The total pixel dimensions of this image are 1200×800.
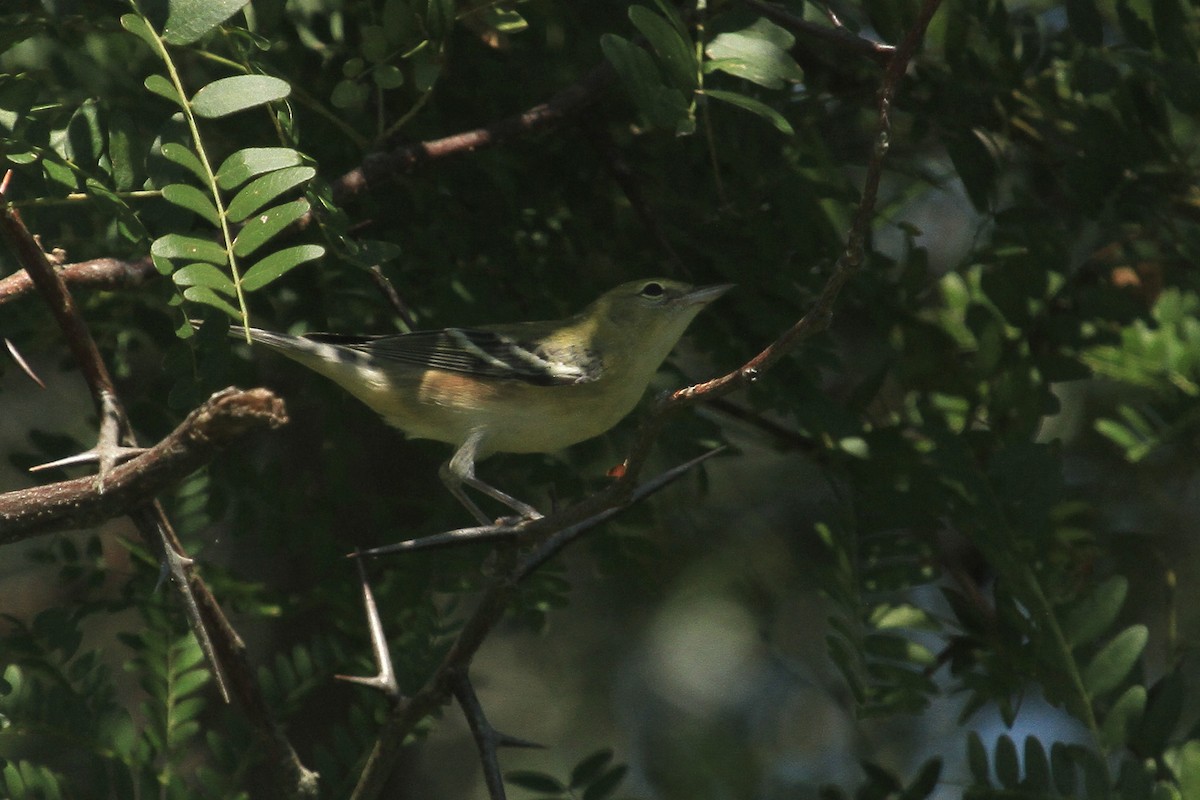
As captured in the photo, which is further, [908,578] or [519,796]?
[519,796]

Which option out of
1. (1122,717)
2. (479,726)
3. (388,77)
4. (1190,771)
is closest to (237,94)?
(388,77)

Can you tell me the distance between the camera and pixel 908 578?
3.32 meters

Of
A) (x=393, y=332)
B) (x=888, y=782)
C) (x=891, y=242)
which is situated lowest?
(x=888, y=782)

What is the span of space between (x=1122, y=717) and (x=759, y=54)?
1.74 meters

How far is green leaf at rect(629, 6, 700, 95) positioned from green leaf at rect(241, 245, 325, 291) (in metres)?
0.82

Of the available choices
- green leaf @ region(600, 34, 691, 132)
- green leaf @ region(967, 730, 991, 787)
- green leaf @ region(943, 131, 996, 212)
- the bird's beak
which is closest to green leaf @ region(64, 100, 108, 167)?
green leaf @ region(600, 34, 691, 132)

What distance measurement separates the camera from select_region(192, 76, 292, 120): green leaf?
7.72ft

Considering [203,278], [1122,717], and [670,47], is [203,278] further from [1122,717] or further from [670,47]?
[1122,717]

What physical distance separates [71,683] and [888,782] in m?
2.24

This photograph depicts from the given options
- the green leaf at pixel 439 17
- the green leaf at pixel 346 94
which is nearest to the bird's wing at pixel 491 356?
the green leaf at pixel 346 94

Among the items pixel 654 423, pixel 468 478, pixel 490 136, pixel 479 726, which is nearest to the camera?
pixel 654 423

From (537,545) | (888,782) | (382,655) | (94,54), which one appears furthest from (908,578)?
(94,54)

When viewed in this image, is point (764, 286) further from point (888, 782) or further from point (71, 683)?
point (71, 683)

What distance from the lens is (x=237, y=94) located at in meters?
2.37
